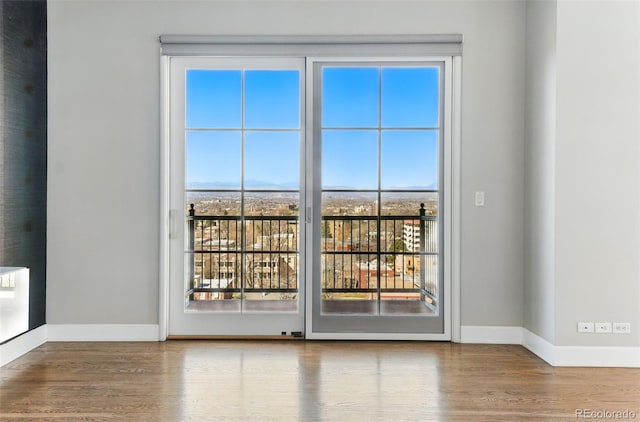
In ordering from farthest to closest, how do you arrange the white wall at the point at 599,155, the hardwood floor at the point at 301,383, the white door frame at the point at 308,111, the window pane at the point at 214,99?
the window pane at the point at 214,99 < the white door frame at the point at 308,111 < the white wall at the point at 599,155 < the hardwood floor at the point at 301,383

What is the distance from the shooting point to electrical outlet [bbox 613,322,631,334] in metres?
2.88

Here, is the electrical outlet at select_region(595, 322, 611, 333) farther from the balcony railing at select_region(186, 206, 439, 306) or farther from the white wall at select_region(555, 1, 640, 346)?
the balcony railing at select_region(186, 206, 439, 306)

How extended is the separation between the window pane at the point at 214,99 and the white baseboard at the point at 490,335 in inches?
90.3

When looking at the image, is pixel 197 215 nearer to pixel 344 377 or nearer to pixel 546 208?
pixel 344 377

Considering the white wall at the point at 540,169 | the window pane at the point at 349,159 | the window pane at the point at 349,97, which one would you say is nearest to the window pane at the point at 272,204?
the window pane at the point at 349,159

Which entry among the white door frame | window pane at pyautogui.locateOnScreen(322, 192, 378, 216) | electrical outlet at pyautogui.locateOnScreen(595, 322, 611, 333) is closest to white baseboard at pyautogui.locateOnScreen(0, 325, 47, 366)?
the white door frame

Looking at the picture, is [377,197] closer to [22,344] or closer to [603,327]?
[603,327]

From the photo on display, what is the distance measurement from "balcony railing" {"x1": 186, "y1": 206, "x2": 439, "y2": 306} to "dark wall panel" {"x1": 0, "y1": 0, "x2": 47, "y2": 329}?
3.45 ft

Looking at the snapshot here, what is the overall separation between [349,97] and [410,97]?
455 mm

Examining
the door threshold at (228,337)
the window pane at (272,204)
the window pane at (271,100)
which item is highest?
the window pane at (271,100)

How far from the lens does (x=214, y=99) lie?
11.2 ft

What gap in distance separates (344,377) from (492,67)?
2.41 m

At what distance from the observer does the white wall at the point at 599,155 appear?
9.30 ft

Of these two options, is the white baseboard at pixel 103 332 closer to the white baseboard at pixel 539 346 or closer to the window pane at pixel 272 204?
the window pane at pixel 272 204
